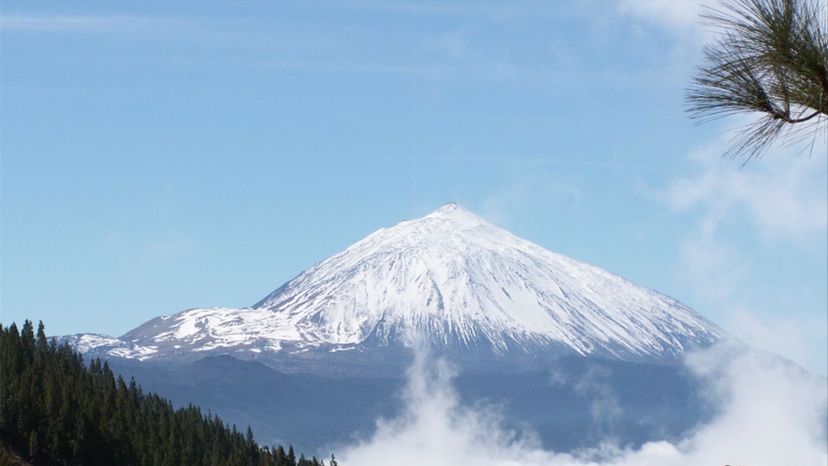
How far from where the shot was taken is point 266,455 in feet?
435

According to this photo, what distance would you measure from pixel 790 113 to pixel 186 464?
108724mm

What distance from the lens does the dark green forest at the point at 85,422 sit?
102 m

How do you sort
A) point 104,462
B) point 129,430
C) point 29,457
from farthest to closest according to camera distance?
point 129,430 < point 104,462 < point 29,457

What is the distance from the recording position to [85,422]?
10638 cm

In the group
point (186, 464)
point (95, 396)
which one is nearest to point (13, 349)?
point (95, 396)

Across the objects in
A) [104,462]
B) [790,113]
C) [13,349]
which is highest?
[13,349]

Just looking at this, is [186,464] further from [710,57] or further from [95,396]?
[710,57]

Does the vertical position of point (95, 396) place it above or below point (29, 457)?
above

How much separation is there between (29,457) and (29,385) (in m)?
10.4

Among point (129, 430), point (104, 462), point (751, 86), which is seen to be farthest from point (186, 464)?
point (751, 86)

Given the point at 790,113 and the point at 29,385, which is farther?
the point at 29,385

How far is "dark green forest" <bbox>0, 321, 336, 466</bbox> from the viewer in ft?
335

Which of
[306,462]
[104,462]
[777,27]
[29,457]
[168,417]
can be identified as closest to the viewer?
[777,27]

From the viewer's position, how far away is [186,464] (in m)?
123
